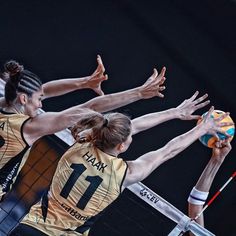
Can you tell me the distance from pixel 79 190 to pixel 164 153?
1.91 feet

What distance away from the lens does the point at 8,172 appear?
3.95 m

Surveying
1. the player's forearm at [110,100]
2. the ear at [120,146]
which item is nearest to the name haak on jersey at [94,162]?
the ear at [120,146]

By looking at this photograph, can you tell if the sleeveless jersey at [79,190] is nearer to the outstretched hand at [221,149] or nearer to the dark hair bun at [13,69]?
the dark hair bun at [13,69]

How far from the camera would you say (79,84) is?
444 centimetres

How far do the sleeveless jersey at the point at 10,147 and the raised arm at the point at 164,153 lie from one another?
734 mm

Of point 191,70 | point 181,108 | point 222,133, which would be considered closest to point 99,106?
point 181,108

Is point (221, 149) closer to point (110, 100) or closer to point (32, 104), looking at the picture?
point (110, 100)

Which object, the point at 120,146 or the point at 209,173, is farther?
the point at 209,173

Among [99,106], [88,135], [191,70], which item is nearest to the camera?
[88,135]

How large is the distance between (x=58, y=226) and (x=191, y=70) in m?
2.89

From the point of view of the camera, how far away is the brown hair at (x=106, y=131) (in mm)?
3438

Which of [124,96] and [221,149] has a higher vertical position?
[221,149]

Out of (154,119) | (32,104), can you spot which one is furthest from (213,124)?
(32,104)

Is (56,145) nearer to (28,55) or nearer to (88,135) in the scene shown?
(28,55)
